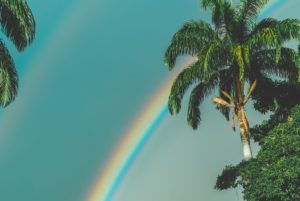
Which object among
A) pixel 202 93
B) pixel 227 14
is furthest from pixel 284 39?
pixel 202 93

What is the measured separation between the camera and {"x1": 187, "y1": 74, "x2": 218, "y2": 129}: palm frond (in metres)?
30.8

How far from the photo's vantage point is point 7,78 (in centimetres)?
2445

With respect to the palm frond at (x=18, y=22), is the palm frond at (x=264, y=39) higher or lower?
higher

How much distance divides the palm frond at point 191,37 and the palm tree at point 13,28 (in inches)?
346

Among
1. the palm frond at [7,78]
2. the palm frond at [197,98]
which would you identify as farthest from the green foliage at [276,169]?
the palm frond at [7,78]

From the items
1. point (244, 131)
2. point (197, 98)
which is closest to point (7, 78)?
point (197, 98)

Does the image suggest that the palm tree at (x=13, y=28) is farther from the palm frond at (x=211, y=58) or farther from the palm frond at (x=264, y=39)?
the palm frond at (x=264, y=39)

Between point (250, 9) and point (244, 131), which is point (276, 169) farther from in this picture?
point (250, 9)

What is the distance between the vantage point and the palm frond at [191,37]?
29.2 meters

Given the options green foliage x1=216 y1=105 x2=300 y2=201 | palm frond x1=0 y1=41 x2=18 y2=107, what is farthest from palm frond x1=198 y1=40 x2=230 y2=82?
palm frond x1=0 y1=41 x2=18 y2=107

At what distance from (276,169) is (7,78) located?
13223 mm

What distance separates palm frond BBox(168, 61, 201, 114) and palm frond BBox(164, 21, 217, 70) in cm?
90

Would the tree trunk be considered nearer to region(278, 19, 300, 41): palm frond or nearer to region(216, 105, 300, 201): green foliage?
region(216, 105, 300, 201): green foliage

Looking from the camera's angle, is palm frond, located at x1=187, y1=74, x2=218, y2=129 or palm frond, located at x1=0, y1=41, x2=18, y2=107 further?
palm frond, located at x1=187, y1=74, x2=218, y2=129
